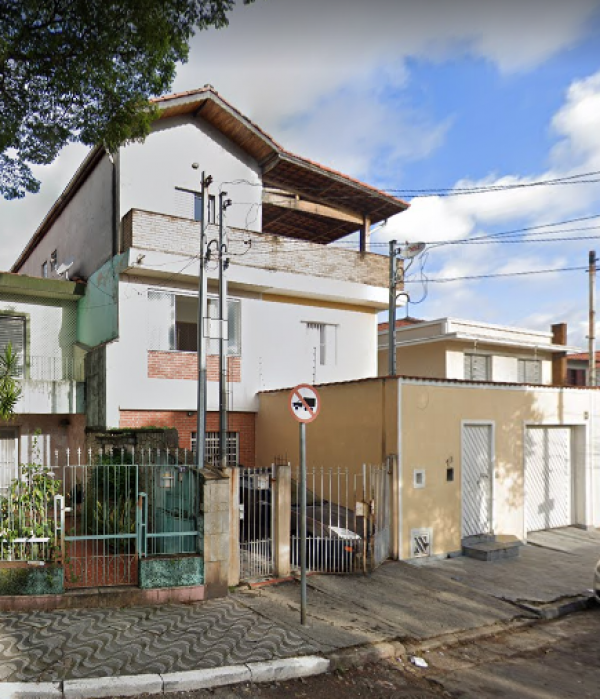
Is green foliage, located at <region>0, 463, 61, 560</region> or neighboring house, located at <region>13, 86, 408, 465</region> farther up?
neighboring house, located at <region>13, 86, 408, 465</region>

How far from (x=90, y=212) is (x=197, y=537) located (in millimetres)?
11999

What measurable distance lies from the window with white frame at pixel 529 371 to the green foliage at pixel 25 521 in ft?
65.2

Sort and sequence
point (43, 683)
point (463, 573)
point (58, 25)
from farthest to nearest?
point (463, 573) < point (58, 25) < point (43, 683)

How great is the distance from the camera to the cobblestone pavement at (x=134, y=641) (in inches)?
226

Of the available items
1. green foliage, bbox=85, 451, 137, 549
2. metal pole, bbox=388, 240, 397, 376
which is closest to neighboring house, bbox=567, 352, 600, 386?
metal pole, bbox=388, 240, 397, 376

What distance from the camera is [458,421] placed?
1173cm

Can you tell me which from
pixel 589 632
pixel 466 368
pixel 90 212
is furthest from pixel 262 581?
pixel 466 368

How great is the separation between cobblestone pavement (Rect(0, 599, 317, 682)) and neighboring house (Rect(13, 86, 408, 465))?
715cm

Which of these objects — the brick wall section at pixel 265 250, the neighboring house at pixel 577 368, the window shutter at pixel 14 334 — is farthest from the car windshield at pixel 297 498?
the neighboring house at pixel 577 368

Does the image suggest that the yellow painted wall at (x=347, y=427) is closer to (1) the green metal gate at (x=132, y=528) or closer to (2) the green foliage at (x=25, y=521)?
(1) the green metal gate at (x=132, y=528)

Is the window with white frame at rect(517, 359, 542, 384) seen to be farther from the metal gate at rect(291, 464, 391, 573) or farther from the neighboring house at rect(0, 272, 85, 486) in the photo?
the neighboring house at rect(0, 272, 85, 486)

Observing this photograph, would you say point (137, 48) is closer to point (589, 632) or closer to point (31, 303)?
point (31, 303)

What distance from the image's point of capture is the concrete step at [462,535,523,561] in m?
11.1

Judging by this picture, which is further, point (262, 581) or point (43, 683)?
point (262, 581)
